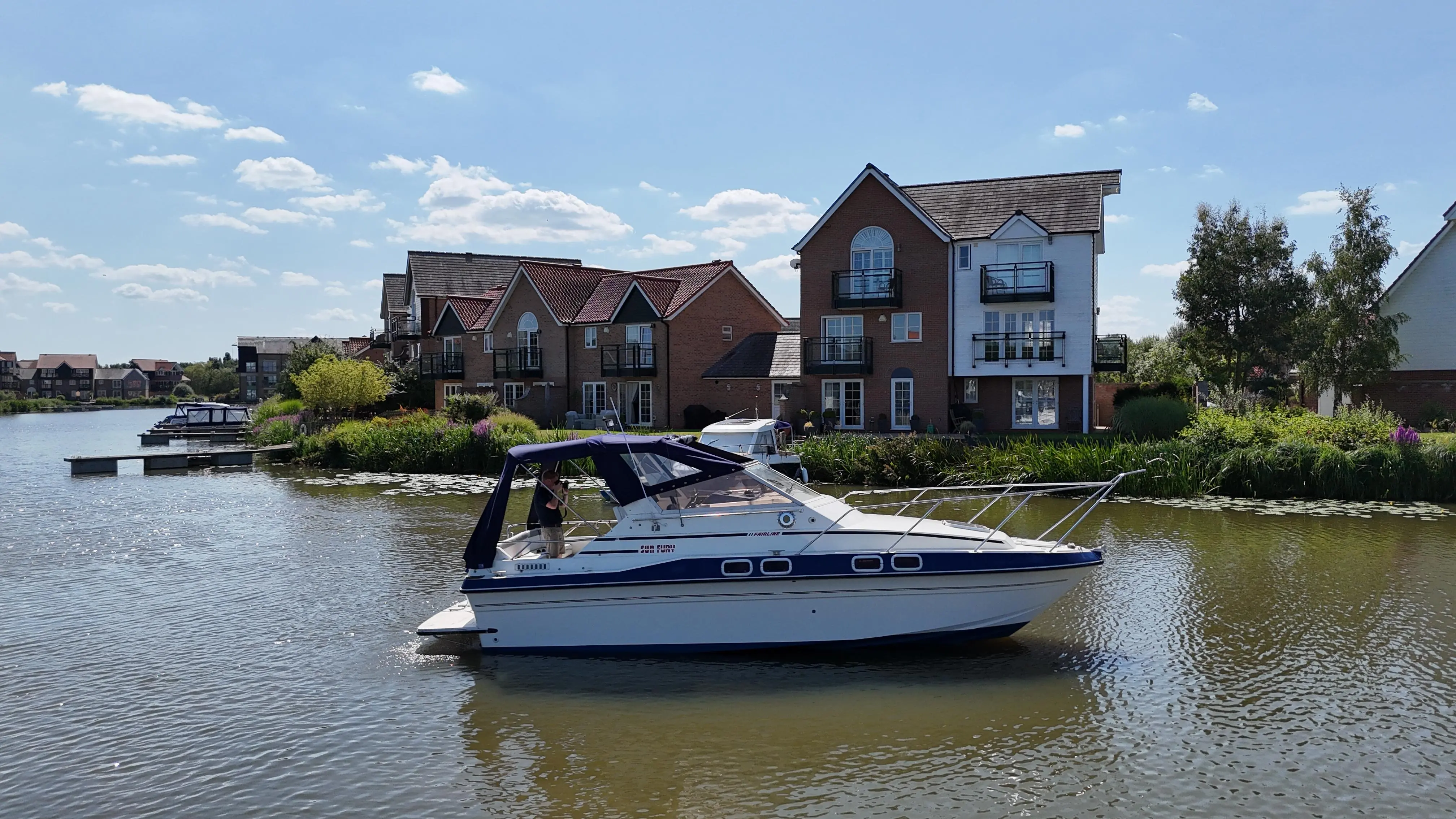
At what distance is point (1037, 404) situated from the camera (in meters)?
36.7

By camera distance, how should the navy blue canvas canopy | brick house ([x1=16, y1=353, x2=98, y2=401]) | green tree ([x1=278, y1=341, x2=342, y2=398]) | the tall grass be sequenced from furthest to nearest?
1. brick house ([x1=16, y1=353, x2=98, y2=401])
2. green tree ([x1=278, y1=341, x2=342, y2=398])
3. the tall grass
4. the navy blue canvas canopy

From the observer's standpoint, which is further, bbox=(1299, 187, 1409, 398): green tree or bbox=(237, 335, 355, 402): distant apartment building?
bbox=(237, 335, 355, 402): distant apartment building

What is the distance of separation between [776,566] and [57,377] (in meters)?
181

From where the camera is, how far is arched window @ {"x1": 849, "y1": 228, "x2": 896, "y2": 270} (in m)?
38.0

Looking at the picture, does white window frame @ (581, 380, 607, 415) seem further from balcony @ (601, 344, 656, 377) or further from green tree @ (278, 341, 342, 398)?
green tree @ (278, 341, 342, 398)

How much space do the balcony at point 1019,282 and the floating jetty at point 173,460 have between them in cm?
2908

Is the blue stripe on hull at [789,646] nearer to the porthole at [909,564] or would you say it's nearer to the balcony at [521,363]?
the porthole at [909,564]

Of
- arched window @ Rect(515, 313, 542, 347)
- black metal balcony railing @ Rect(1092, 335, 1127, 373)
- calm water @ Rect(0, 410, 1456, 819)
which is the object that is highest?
arched window @ Rect(515, 313, 542, 347)

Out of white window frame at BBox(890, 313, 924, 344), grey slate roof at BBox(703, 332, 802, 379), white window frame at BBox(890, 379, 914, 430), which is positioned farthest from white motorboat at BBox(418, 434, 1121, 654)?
grey slate roof at BBox(703, 332, 802, 379)

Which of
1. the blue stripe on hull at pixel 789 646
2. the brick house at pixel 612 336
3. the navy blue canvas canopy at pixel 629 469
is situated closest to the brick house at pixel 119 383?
the brick house at pixel 612 336

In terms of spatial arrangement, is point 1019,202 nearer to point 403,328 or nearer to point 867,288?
point 867,288

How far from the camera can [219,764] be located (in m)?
8.82

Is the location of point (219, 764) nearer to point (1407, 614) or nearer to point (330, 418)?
point (1407, 614)

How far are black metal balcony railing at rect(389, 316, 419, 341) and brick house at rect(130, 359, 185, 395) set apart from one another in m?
124
